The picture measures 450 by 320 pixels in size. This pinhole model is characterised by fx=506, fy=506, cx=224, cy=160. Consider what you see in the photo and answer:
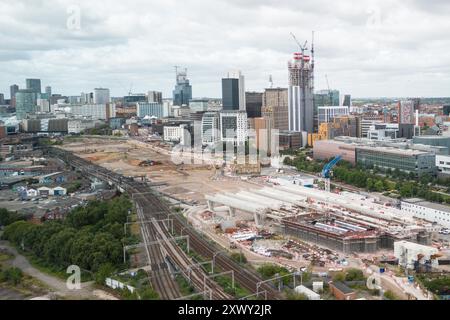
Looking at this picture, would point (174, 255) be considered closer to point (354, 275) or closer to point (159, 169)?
point (354, 275)

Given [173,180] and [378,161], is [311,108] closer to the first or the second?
[378,161]

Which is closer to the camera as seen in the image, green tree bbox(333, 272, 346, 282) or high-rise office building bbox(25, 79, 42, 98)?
green tree bbox(333, 272, 346, 282)

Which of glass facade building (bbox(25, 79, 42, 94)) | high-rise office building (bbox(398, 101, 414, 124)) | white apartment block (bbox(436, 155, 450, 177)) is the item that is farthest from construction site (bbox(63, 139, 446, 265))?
glass facade building (bbox(25, 79, 42, 94))

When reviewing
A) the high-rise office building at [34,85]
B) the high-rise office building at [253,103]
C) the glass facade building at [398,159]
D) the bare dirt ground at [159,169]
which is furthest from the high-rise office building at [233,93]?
the high-rise office building at [34,85]

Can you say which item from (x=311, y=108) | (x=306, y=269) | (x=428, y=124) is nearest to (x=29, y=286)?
(x=306, y=269)

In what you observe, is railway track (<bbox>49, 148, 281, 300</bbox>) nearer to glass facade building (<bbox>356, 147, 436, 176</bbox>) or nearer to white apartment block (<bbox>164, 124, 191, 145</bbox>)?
glass facade building (<bbox>356, 147, 436, 176</bbox>)

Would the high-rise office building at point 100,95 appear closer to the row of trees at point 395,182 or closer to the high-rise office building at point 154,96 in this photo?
the high-rise office building at point 154,96

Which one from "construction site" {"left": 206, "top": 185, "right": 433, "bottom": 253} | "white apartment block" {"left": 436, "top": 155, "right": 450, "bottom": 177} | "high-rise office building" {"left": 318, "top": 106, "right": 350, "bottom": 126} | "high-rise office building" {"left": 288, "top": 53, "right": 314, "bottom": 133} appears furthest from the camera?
"high-rise office building" {"left": 318, "top": 106, "right": 350, "bottom": 126}
